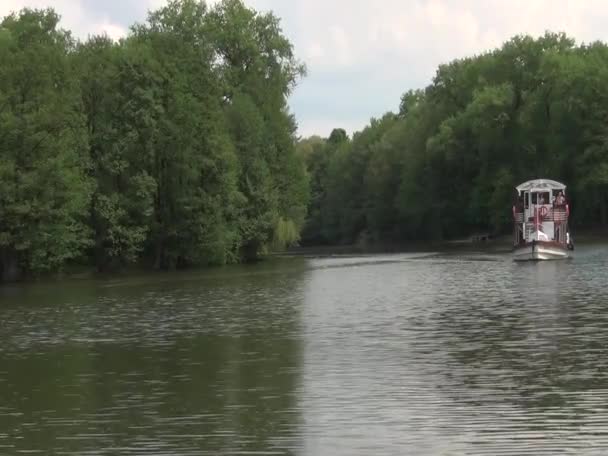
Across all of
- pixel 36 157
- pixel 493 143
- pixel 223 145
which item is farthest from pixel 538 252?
pixel 493 143

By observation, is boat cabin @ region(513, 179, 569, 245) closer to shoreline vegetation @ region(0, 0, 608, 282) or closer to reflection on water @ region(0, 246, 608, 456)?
shoreline vegetation @ region(0, 0, 608, 282)

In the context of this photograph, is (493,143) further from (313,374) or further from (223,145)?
(313,374)

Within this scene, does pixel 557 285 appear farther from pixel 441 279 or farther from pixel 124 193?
pixel 124 193

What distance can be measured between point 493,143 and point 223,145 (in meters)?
40.9

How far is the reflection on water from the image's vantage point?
54.4 feet

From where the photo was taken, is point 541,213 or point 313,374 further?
point 541,213

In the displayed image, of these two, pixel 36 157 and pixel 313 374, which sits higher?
pixel 36 157

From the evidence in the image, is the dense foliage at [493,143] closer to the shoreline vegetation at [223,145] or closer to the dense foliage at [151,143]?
the shoreline vegetation at [223,145]

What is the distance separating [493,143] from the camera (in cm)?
11012

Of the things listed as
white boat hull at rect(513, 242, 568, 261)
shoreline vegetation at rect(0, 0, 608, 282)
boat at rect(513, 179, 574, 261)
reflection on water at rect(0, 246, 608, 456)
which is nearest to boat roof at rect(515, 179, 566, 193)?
boat at rect(513, 179, 574, 261)

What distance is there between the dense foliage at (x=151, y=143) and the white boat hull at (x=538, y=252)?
20.6 m

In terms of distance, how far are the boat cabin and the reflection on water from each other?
3098 centimetres

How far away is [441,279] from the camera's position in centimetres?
5562

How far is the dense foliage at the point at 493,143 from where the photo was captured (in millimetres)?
104438
